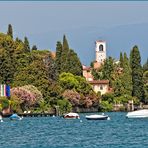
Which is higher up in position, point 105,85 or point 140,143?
point 105,85

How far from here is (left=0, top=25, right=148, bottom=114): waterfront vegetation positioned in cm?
13462

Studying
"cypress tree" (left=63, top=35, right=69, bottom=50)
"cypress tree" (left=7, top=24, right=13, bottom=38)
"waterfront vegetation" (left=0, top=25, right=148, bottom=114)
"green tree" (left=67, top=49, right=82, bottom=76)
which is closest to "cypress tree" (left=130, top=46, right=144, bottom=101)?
"waterfront vegetation" (left=0, top=25, right=148, bottom=114)

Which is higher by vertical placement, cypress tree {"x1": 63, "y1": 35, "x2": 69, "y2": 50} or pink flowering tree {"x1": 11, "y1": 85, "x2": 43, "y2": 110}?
cypress tree {"x1": 63, "y1": 35, "x2": 69, "y2": 50}

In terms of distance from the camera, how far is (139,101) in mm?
172625

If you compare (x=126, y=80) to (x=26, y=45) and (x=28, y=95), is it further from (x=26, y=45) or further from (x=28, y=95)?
(x=28, y=95)

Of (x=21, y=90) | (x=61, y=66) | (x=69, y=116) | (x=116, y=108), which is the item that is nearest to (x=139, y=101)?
(x=116, y=108)

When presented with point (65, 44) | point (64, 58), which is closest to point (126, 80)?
point (65, 44)

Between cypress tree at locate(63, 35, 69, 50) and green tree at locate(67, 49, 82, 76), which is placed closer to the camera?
green tree at locate(67, 49, 82, 76)

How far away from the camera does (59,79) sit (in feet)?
496

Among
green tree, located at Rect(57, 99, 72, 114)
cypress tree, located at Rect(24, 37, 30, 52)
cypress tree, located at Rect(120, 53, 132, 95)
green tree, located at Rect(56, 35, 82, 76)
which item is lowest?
green tree, located at Rect(57, 99, 72, 114)

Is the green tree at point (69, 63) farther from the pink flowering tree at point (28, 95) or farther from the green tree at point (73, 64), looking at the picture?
the pink flowering tree at point (28, 95)

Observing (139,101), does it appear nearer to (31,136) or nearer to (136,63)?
(136,63)

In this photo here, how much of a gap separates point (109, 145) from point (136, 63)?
10988 cm

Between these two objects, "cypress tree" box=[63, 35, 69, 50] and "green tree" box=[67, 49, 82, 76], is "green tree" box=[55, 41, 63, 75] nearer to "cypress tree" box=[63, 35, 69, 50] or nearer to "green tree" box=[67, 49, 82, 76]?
"cypress tree" box=[63, 35, 69, 50]
